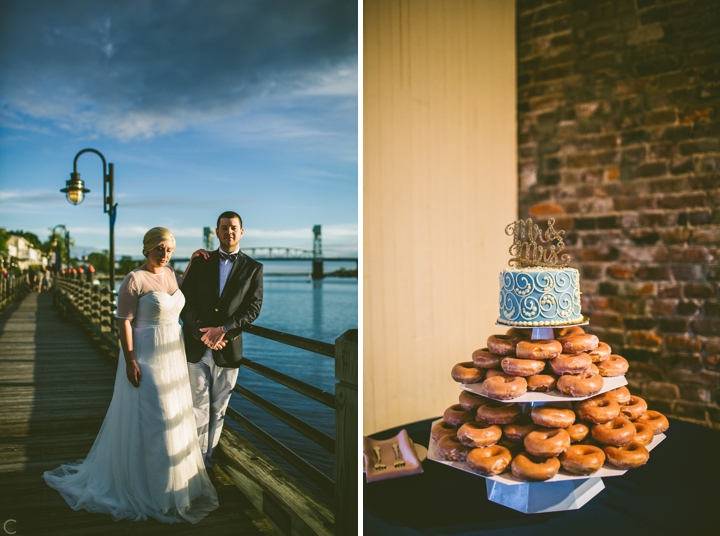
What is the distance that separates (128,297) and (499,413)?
1.15 m

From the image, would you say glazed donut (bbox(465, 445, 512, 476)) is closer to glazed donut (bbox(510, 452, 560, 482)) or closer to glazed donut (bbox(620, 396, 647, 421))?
glazed donut (bbox(510, 452, 560, 482))

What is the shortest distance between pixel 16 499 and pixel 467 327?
2.00 meters

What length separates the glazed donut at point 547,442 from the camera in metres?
1.38

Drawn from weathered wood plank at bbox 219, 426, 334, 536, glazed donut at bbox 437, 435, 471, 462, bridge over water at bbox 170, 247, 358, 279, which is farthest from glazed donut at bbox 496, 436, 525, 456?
bridge over water at bbox 170, 247, 358, 279

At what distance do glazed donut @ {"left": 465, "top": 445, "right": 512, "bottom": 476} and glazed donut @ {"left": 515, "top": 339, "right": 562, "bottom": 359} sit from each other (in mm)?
279

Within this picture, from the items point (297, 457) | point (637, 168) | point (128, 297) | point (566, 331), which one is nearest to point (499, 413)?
point (566, 331)

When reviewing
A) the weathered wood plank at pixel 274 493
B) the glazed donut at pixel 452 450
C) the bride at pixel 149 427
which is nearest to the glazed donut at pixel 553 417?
the glazed donut at pixel 452 450

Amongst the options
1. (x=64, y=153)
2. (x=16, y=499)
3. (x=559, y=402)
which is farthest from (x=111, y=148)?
(x=559, y=402)

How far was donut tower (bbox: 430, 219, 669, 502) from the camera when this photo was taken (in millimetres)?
1387

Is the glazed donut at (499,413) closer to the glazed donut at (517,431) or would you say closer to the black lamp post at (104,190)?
the glazed donut at (517,431)

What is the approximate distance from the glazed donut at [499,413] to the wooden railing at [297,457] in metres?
0.38

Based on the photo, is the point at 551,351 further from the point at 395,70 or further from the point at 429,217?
the point at 395,70

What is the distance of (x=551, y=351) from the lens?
1533mm

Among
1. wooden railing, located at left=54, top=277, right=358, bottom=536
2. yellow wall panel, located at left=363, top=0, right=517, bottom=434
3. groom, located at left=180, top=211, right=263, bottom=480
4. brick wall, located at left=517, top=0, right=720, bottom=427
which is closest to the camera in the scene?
wooden railing, located at left=54, top=277, right=358, bottom=536
